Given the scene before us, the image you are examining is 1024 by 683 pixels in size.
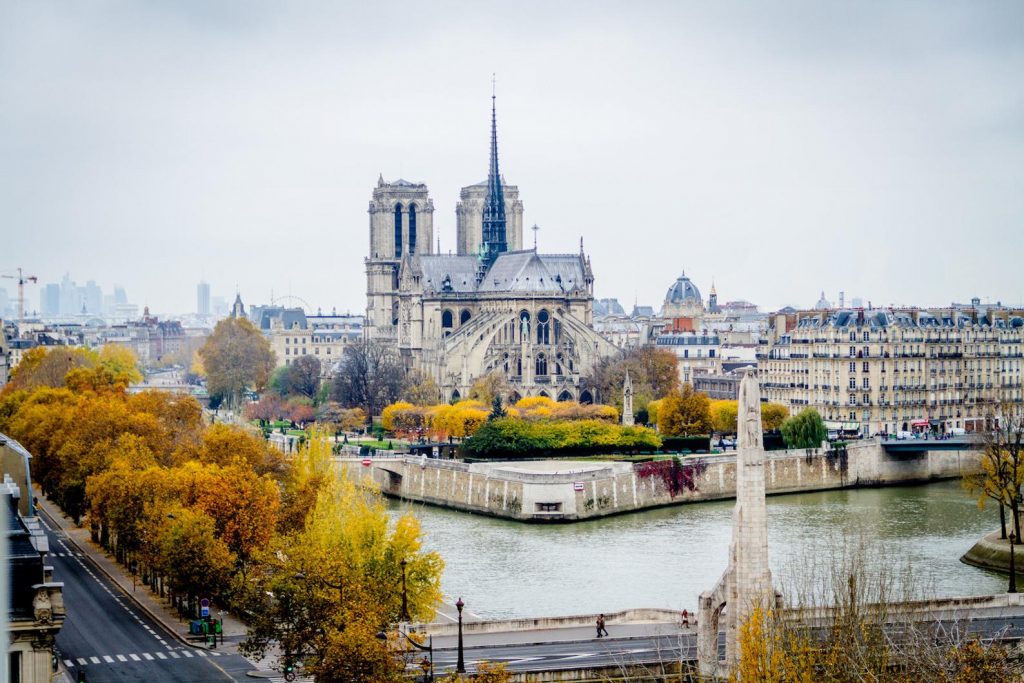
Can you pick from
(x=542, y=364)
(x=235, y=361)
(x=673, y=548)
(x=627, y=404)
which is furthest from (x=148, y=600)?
(x=235, y=361)

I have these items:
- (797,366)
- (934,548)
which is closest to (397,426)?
(797,366)

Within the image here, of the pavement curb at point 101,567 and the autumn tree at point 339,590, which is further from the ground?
the autumn tree at point 339,590

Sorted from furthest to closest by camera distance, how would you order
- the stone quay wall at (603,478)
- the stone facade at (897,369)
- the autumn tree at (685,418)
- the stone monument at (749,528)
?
1. the stone facade at (897,369)
2. the autumn tree at (685,418)
3. the stone quay wall at (603,478)
4. the stone monument at (749,528)

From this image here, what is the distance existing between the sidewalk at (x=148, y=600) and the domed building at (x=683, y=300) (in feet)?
382

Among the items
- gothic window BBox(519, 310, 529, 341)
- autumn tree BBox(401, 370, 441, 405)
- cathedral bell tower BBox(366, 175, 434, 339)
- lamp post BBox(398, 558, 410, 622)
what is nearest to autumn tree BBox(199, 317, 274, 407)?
cathedral bell tower BBox(366, 175, 434, 339)

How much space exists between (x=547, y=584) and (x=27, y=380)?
52.0m

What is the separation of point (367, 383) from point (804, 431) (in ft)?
93.4

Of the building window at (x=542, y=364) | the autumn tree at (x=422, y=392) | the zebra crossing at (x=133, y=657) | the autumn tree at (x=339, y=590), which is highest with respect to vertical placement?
the building window at (x=542, y=364)

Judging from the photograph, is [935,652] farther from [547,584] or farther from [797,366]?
[797,366]

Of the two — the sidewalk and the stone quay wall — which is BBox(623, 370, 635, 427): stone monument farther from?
the sidewalk

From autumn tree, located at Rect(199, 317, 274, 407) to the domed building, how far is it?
51.6 m

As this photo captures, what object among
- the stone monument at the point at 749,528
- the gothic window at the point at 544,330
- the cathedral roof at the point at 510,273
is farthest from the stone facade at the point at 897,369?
the stone monument at the point at 749,528

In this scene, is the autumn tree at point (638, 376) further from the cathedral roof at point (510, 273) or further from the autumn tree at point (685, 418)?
the cathedral roof at point (510, 273)

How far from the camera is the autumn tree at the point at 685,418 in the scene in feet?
240
